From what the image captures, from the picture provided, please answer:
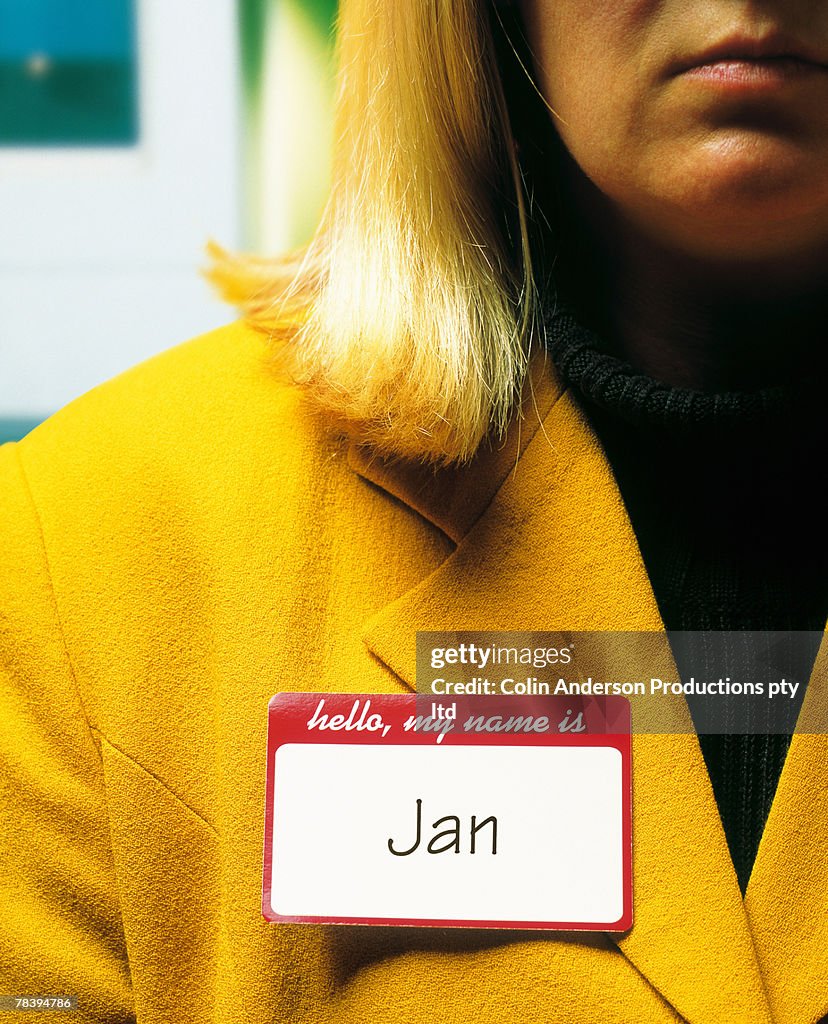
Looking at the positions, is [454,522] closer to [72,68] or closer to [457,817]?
[457,817]

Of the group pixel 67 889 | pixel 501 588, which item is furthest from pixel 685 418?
pixel 67 889

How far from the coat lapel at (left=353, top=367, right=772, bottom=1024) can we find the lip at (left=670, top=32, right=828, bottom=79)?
0.19 meters

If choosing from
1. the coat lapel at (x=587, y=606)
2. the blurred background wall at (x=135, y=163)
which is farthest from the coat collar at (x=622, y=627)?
the blurred background wall at (x=135, y=163)

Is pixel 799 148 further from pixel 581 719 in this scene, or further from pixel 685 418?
pixel 581 719

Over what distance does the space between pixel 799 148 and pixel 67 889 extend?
0.56 metres

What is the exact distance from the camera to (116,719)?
651 millimetres

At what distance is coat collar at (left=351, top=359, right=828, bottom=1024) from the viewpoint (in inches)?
23.1

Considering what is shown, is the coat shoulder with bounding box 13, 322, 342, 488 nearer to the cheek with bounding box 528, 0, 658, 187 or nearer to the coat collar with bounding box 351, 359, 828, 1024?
the coat collar with bounding box 351, 359, 828, 1024

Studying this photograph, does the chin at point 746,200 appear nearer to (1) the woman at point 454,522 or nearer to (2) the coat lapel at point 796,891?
(1) the woman at point 454,522

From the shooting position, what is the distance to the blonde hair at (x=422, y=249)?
645mm

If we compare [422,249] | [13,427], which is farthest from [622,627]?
[13,427]

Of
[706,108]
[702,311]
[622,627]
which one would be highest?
[706,108]

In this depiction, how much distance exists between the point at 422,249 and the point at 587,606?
0.23 metres

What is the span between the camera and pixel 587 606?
632 mm
